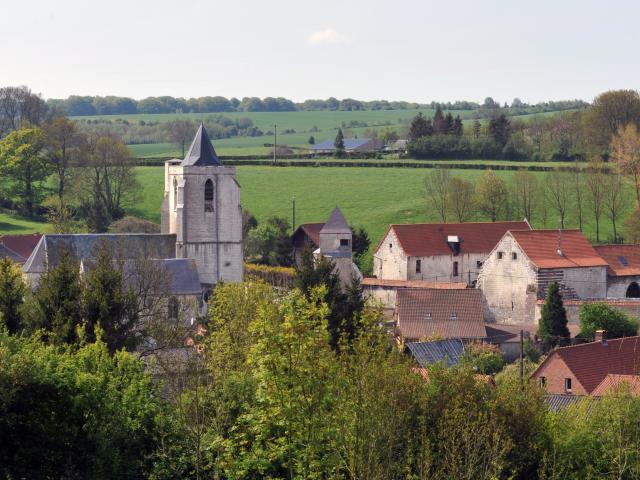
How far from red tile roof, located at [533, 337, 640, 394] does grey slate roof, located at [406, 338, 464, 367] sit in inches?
160

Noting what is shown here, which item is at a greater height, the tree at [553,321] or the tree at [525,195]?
the tree at [525,195]

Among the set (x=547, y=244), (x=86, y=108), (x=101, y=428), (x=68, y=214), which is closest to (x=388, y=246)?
(x=547, y=244)

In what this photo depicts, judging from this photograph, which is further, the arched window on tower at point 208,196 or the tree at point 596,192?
the tree at point 596,192

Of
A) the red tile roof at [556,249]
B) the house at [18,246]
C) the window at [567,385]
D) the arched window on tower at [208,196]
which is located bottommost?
the window at [567,385]

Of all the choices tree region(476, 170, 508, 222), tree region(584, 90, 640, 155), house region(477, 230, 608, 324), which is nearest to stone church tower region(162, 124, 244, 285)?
house region(477, 230, 608, 324)

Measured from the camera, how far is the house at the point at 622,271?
62.6 metres

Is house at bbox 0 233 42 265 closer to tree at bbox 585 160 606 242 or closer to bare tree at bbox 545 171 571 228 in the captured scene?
bare tree at bbox 545 171 571 228

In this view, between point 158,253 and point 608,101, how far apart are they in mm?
52463

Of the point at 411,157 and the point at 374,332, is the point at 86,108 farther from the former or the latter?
the point at 374,332

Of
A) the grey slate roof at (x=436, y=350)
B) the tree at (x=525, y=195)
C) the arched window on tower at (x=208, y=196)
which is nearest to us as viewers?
the grey slate roof at (x=436, y=350)

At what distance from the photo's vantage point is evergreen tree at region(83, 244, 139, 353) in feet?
122

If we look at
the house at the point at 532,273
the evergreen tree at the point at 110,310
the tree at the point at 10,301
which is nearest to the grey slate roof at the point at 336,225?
the house at the point at 532,273

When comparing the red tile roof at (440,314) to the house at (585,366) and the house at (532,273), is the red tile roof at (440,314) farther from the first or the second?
the house at (585,366)

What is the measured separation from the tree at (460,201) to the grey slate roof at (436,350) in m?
35.9
